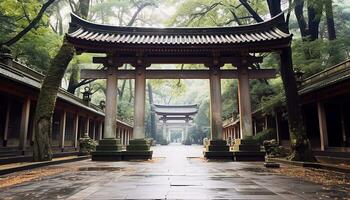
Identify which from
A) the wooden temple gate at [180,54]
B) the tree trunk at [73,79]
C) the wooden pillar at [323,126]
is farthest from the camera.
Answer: the tree trunk at [73,79]

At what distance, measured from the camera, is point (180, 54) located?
16.9 meters

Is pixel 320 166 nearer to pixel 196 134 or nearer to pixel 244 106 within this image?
pixel 244 106

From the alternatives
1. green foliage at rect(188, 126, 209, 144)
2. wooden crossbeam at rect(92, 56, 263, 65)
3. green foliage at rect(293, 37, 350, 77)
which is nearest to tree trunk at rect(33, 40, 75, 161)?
wooden crossbeam at rect(92, 56, 263, 65)

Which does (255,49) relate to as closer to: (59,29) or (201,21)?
(201,21)

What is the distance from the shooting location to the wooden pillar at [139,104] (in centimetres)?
1572

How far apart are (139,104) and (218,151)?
17.4 feet

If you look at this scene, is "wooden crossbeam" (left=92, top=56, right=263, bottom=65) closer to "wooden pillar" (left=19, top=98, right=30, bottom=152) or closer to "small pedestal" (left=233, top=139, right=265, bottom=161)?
"wooden pillar" (left=19, top=98, right=30, bottom=152)

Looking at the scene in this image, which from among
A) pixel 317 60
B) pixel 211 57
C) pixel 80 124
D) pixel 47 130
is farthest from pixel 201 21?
pixel 47 130

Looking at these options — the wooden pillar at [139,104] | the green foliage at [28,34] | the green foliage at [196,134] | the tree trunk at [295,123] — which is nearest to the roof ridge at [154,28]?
the green foliage at [28,34]

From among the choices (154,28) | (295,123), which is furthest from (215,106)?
(154,28)

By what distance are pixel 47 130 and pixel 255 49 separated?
11.5 meters

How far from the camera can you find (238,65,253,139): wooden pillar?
15625 millimetres

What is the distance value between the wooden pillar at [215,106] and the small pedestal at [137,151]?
3.90 m

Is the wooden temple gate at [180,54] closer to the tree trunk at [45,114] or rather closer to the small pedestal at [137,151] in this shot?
the small pedestal at [137,151]
